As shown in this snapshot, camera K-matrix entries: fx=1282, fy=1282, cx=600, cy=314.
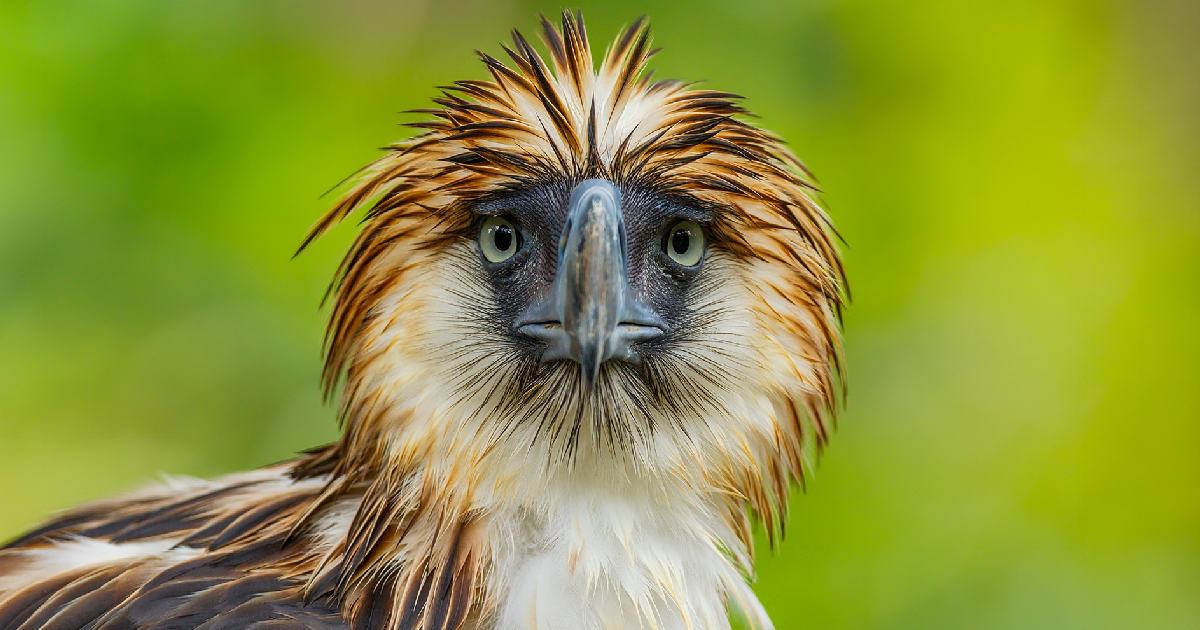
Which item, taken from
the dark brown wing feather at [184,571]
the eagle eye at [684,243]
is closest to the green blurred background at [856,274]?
the dark brown wing feather at [184,571]

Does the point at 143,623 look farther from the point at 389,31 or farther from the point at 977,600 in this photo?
the point at 389,31

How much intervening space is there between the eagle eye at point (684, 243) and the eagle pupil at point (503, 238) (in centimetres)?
31

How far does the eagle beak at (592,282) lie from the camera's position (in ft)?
7.48

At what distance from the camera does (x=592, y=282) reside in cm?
227

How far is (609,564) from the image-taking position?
8.10 ft

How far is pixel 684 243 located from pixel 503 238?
0.36m

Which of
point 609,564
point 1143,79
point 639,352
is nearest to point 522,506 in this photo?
point 609,564

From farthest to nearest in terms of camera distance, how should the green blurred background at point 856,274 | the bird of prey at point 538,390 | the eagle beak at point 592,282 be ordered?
the green blurred background at point 856,274 → the bird of prey at point 538,390 → the eagle beak at point 592,282

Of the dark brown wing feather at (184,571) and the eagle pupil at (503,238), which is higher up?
the eagle pupil at (503,238)

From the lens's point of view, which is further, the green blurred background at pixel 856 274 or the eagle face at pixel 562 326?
the green blurred background at pixel 856 274

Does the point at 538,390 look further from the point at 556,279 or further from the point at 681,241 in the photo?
the point at 681,241

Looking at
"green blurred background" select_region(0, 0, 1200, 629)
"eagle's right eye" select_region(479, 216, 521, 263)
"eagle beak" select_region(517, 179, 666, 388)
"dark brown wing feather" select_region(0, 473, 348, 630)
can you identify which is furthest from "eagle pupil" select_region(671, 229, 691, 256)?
"green blurred background" select_region(0, 0, 1200, 629)

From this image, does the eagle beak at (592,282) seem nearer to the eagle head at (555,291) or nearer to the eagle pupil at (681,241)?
the eagle head at (555,291)

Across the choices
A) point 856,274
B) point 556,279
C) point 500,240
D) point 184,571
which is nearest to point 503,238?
point 500,240
